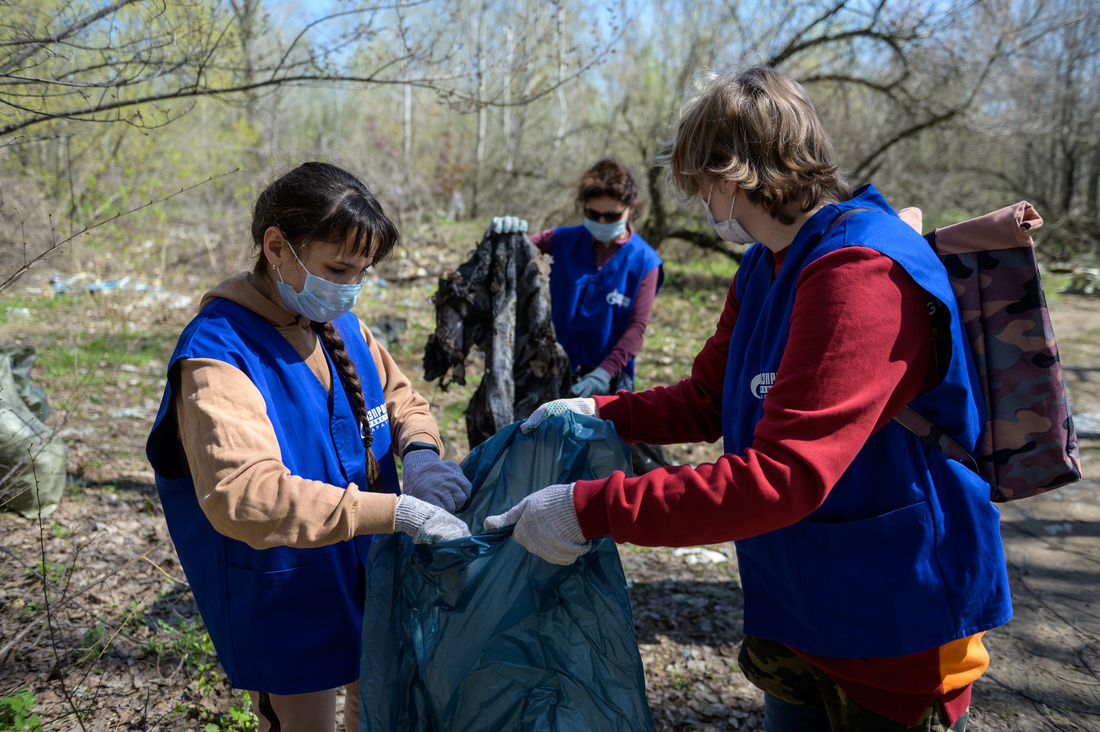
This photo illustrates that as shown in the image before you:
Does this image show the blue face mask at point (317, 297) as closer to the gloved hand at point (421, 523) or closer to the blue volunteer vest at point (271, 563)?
the blue volunteer vest at point (271, 563)

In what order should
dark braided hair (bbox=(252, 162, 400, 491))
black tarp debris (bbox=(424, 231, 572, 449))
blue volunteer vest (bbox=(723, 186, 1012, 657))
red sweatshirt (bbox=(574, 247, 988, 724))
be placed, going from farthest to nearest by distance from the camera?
black tarp debris (bbox=(424, 231, 572, 449)) → dark braided hair (bbox=(252, 162, 400, 491)) → blue volunteer vest (bbox=(723, 186, 1012, 657)) → red sweatshirt (bbox=(574, 247, 988, 724))

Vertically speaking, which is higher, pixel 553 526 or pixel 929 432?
pixel 929 432

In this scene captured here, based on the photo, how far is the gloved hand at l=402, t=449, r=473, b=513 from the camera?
1.72 m

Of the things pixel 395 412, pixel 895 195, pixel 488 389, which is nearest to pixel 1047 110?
pixel 895 195

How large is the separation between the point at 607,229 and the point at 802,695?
2.65 m

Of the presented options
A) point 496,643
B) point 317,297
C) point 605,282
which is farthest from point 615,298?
point 496,643

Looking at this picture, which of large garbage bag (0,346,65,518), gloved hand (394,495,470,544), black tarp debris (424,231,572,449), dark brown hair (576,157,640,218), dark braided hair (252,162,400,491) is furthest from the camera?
dark brown hair (576,157,640,218)

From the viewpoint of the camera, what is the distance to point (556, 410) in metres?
1.77

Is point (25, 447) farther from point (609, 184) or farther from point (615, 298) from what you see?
point (609, 184)

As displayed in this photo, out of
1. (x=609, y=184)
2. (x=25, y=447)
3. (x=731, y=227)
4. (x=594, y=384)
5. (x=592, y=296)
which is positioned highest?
(x=609, y=184)

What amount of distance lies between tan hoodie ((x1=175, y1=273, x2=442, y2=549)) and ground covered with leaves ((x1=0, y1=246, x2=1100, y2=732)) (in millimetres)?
1106

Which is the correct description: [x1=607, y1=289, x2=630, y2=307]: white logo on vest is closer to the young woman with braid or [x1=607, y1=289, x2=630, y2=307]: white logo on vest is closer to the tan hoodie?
the young woman with braid

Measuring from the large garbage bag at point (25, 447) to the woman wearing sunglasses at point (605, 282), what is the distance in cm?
259

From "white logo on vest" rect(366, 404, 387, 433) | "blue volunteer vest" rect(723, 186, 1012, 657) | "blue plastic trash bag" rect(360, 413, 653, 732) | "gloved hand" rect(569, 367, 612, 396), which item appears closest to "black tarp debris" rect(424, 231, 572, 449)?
"gloved hand" rect(569, 367, 612, 396)
